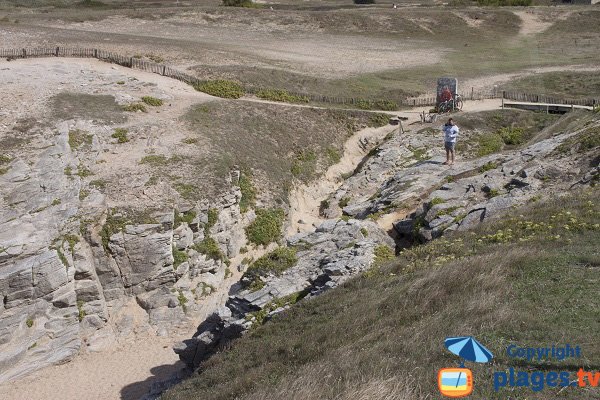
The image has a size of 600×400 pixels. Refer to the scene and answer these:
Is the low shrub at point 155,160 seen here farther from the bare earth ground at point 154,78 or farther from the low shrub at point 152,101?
the low shrub at point 152,101

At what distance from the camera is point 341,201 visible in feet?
117

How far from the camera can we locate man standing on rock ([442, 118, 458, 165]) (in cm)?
3141

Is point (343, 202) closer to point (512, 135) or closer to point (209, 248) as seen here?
point (209, 248)

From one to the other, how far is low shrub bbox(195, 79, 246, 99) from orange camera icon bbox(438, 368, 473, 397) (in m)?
35.4

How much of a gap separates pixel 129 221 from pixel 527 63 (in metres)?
48.3

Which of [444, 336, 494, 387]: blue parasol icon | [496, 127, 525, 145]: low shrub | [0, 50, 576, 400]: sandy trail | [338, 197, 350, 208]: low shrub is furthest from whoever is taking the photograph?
[496, 127, 525, 145]: low shrub

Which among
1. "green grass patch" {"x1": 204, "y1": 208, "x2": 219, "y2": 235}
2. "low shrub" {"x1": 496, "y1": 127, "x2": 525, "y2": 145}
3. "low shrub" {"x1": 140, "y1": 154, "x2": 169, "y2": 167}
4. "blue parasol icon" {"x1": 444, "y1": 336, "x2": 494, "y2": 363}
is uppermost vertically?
"blue parasol icon" {"x1": 444, "y1": 336, "x2": 494, "y2": 363}

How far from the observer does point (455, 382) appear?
10297mm

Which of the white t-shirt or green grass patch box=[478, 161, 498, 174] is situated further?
the white t-shirt

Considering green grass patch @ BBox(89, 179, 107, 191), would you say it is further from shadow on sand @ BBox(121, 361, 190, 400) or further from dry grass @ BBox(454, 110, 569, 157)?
dry grass @ BBox(454, 110, 569, 157)

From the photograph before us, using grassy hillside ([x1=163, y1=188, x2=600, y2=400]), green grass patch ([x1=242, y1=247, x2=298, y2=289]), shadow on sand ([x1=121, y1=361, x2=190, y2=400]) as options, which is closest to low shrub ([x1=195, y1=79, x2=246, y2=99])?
shadow on sand ([x1=121, y1=361, x2=190, y2=400])

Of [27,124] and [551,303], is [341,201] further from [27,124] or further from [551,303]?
[551,303]

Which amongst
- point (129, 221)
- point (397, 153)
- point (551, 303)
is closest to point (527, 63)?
point (397, 153)

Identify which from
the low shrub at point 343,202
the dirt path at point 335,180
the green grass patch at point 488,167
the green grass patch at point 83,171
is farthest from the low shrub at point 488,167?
the green grass patch at point 83,171
